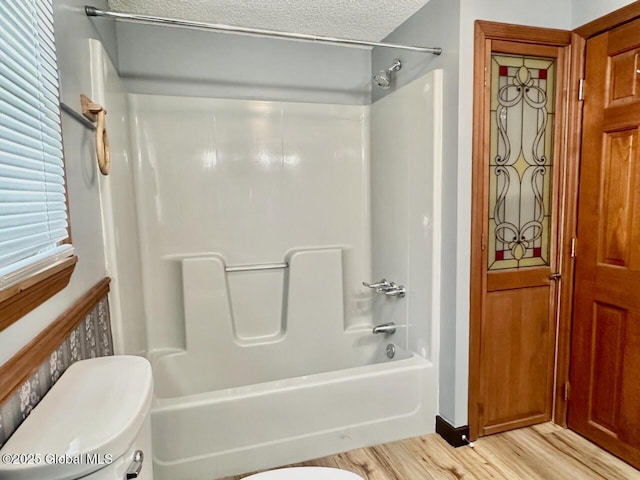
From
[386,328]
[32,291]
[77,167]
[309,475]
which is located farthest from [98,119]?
[386,328]

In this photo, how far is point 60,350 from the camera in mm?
1079

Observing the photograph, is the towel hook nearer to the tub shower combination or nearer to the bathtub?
the tub shower combination

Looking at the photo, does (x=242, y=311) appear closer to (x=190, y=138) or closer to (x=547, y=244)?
(x=190, y=138)

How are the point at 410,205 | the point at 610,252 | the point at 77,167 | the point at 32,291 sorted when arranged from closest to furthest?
1. the point at 32,291
2. the point at 77,167
3. the point at 610,252
4. the point at 410,205

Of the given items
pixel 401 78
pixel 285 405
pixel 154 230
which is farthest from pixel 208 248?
pixel 401 78

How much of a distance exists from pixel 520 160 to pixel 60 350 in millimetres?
2194

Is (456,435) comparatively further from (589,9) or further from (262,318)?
(589,9)

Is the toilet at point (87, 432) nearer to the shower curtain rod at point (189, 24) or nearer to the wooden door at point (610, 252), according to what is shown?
the shower curtain rod at point (189, 24)

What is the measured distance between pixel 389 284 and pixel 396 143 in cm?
93

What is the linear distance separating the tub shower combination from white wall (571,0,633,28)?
78cm

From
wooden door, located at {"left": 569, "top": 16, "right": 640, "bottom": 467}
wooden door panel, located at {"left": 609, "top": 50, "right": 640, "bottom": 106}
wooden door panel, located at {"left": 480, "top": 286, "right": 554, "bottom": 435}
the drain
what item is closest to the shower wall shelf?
the drain

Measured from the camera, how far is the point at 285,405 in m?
1.89

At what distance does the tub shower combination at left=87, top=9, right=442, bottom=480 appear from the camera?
1.89m

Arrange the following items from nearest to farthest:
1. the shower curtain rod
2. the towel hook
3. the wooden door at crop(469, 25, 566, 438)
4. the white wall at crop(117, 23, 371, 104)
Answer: the towel hook
the shower curtain rod
the wooden door at crop(469, 25, 566, 438)
the white wall at crop(117, 23, 371, 104)
